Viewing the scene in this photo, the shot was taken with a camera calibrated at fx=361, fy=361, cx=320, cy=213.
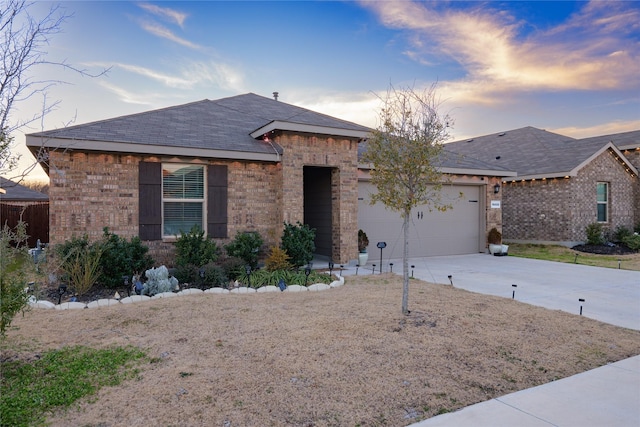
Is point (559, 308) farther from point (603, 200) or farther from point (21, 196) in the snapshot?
point (21, 196)

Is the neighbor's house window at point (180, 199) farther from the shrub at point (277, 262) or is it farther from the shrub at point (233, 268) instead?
the shrub at point (277, 262)

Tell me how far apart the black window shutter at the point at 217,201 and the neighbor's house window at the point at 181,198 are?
220 mm

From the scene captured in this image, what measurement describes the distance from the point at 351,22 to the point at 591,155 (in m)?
12.0

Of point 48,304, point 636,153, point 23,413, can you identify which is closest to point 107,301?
point 48,304

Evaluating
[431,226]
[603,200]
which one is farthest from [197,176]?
[603,200]

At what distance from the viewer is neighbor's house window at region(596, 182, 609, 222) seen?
1622cm

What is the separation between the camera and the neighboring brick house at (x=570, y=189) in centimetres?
1518

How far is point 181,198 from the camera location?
8.70 metres

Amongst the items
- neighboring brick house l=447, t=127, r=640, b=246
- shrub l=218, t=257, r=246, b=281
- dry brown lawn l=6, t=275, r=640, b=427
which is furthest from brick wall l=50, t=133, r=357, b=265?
neighboring brick house l=447, t=127, r=640, b=246

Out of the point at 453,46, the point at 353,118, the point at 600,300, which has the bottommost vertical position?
the point at 600,300

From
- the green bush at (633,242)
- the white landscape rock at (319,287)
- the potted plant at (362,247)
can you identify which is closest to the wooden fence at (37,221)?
the potted plant at (362,247)

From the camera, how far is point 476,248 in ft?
44.7

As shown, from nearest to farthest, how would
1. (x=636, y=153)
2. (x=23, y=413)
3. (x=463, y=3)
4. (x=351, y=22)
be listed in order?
(x=23, y=413), (x=463, y=3), (x=351, y=22), (x=636, y=153)

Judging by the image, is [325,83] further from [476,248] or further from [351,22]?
[476,248]
